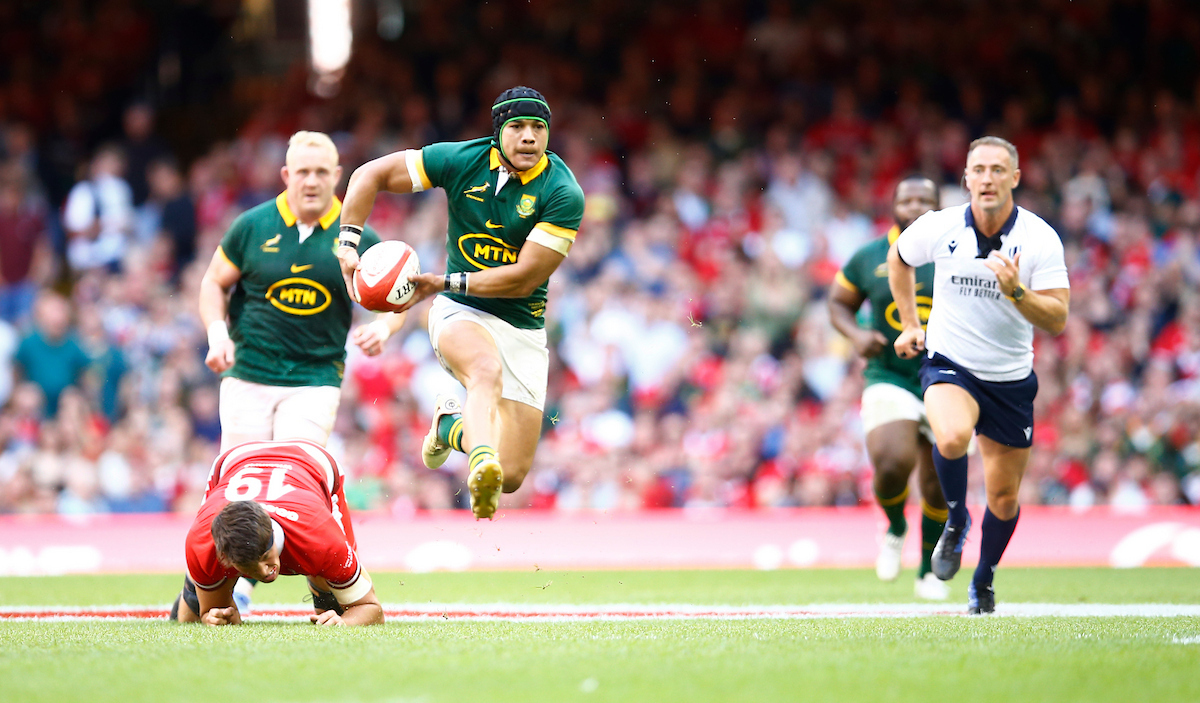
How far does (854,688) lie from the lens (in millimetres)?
4371

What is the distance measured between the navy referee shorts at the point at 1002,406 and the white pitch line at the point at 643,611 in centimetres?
101

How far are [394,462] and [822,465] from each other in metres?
4.71

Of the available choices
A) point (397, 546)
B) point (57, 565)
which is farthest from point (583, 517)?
point (57, 565)

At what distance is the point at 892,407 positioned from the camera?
9.26 m

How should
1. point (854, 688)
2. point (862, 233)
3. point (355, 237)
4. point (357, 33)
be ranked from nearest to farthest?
1. point (854, 688)
2. point (355, 237)
3. point (862, 233)
4. point (357, 33)

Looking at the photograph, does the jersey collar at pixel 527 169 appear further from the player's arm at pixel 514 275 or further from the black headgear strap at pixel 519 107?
the player's arm at pixel 514 275

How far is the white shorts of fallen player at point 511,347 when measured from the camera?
283 inches

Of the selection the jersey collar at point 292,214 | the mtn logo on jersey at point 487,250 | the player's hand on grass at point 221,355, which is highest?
the jersey collar at point 292,214

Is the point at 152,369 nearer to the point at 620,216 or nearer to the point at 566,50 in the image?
the point at 620,216

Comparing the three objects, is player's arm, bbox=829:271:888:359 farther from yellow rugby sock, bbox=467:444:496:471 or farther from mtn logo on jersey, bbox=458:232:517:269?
yellow rugby sock, bbox=467:444:496:471

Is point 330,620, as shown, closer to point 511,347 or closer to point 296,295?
point 511,347

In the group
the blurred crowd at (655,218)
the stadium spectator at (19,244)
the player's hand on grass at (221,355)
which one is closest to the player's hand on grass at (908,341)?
the player's hand on grass at (221,355)

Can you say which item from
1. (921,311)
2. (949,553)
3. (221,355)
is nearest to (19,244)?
(221,355)

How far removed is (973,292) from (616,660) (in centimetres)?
345
